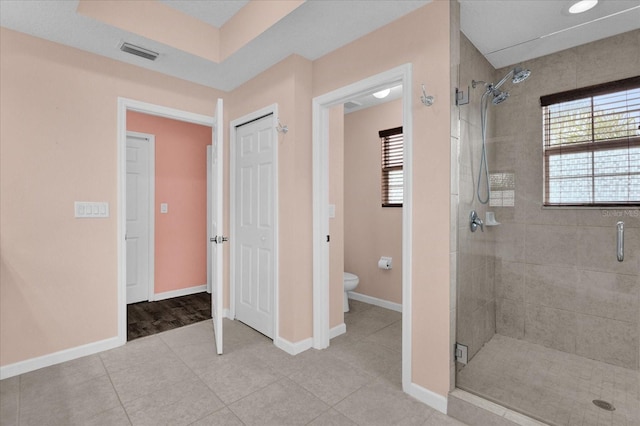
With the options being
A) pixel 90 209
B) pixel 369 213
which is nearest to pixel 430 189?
pixel 369 213

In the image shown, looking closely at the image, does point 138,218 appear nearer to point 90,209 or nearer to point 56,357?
point 90,209

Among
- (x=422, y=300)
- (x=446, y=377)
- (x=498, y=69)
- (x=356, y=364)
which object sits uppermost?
(x=498, y=69)

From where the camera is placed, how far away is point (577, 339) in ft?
7.10

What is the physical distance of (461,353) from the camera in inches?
77.0

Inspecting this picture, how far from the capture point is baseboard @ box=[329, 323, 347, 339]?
9.59ft

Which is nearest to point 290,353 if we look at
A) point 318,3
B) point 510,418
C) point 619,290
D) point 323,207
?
point 323,207

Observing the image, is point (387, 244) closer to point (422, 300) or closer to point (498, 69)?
point (422, 300)

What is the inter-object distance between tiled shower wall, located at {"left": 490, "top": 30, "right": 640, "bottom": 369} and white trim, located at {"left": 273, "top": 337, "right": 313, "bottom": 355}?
1264 mm

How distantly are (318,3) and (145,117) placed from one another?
9.56ft

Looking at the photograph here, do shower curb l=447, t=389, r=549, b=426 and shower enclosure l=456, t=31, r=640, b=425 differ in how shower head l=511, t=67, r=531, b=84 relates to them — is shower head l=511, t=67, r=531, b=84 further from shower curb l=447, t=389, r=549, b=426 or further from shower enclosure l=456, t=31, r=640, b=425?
shower curb l=447, t=389, r=549, b=426

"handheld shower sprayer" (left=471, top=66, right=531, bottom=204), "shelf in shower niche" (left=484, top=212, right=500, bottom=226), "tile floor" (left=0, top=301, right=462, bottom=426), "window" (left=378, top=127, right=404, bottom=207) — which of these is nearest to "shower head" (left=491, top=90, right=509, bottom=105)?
"handheld shower sprayer" (left=471, top=66, right=531, bottom=204)

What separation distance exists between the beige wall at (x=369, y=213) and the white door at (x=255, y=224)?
58.7 inches

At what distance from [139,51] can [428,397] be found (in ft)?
10.6

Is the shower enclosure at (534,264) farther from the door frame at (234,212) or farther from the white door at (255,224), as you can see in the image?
the white door at (255,224)
